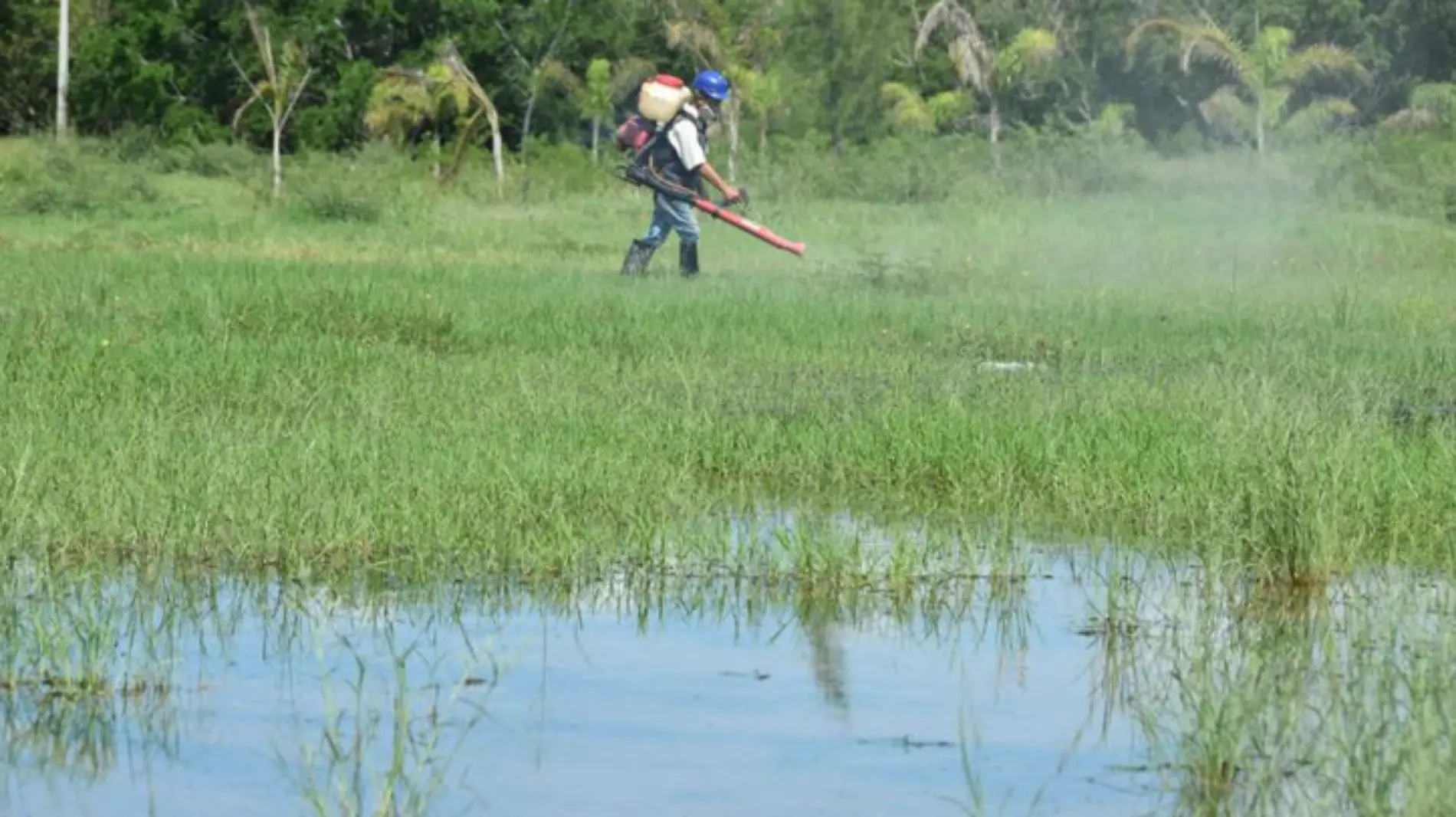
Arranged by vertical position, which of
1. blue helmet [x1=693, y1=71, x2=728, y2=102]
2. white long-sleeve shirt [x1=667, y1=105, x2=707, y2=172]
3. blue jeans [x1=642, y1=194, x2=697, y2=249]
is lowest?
blue jeans [x1=642, y1=194, x2=697, y2=249]

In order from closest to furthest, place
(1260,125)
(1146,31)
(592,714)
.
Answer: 1. (592,714)
2. (1260,125)
3. (1146,31)

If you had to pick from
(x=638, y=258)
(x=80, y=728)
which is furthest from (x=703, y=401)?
(x=638, y=258)

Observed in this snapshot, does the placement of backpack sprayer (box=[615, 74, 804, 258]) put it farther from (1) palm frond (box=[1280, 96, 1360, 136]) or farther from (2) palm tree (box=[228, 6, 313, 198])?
(1) palm frond (box=[1280, 96, 1360, 136])

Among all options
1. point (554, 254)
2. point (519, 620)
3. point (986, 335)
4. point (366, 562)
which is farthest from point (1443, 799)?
point (554, 254)

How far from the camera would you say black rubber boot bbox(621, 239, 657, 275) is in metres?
16.7

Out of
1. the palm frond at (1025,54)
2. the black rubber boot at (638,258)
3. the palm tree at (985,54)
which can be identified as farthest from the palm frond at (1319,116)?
the black rubber boot at (638,258)

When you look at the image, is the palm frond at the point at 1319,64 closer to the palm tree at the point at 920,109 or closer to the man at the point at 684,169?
the palm tree at the point at 920,109

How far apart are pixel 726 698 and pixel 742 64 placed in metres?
32.2

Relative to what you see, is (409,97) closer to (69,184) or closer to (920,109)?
(920,109)

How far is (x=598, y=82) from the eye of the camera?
3553cm

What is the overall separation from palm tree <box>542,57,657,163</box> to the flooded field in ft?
95.0

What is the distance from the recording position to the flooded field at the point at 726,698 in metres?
4.49

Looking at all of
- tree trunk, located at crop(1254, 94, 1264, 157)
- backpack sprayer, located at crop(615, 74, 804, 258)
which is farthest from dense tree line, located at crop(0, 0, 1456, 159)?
backpack sprayer, located at crop(615, 74, 804, 258)

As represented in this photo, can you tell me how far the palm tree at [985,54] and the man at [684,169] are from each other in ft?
59.2
